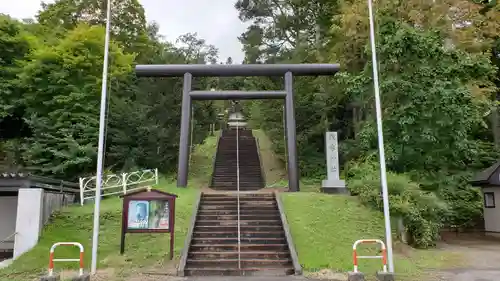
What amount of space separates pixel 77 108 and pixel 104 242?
1095cm

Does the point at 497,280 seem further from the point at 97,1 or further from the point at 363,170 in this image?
the point at 97,1

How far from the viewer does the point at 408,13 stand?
58.1 feet

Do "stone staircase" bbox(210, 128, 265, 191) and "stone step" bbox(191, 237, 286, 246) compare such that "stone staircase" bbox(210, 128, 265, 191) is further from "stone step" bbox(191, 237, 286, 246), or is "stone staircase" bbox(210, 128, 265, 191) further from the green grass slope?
"stone step" bbox(191, 237, 286, 246)

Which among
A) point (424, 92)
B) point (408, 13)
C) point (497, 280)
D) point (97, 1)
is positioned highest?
point (97, 1)

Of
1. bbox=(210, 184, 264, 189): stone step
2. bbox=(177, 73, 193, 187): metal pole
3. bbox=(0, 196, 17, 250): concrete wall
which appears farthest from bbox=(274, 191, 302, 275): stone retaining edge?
bbox=(0, 196, 17, 250): concrete wall

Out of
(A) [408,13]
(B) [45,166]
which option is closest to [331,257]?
(A) [408,13]

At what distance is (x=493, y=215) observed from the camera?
64.2ft

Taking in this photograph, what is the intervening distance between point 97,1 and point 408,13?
25275 millimetres

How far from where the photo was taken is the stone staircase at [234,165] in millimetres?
21906

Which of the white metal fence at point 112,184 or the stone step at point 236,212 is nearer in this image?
the stone step at point 236,212

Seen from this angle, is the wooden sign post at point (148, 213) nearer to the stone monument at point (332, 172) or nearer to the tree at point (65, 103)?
the stone monument at point (332, 172)

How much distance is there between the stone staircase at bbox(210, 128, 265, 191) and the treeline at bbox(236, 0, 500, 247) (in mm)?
2666

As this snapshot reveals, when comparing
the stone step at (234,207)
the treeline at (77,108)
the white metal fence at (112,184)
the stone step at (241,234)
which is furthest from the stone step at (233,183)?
the stone step at (241,234)

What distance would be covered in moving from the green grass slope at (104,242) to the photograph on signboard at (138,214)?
0.83 meters
